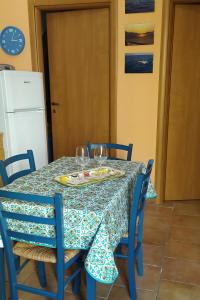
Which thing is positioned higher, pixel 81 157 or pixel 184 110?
pixel 184 110

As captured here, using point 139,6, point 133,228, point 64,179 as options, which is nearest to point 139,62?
point 139,6

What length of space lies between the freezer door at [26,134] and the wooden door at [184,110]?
141 centimetres

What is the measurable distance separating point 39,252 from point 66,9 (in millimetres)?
2694

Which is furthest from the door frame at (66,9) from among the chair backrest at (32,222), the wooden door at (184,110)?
the chair backrest at (32,222)

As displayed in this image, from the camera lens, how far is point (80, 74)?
3.41m

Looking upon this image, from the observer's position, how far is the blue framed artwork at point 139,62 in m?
2.92

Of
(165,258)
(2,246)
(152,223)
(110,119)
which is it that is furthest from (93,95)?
(2,246)

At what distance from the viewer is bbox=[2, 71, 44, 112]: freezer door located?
274cm

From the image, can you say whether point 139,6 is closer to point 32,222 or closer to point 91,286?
point 32,222

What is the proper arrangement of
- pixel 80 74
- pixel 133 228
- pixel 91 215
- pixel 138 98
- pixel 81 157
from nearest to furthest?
pixel 91 215, pixel 133 228, pixel 81 157, pixel 138 98, pixel 80 74

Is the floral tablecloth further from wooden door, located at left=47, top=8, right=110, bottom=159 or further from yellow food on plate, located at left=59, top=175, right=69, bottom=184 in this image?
wooden door, located at left=47, top=8, right=110, bottom=159

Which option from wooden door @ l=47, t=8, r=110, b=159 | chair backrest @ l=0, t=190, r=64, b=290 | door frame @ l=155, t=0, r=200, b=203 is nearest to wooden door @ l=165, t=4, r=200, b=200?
door frame @ l=155, t=0, r=200, b=203

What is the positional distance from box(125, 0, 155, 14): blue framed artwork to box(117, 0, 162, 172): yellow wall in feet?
0.12

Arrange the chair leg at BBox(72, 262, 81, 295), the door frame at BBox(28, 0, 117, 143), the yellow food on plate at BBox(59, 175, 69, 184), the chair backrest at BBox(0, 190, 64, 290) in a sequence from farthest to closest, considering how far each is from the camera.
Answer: the door frame at BBox(28, 0, 117, 143), the chair leg at BBox(72, 262, 81, 295), the yellow food on plate at BBox(59, 175, 69, 184), the chair backrest at BBox(0, 190, 64, 290)
